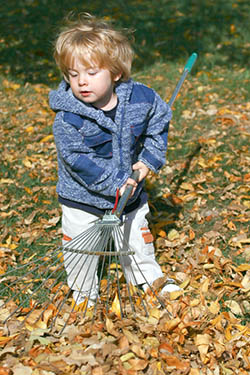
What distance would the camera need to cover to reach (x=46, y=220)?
3.93 metres

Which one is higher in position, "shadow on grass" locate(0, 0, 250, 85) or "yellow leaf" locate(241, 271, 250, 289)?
"shadow on grass" locate(0, 0, 250, 85)

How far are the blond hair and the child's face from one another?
0.03 meters

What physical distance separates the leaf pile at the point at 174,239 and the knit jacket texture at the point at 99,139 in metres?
0.73

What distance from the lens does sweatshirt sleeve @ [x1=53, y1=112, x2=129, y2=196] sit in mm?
2723

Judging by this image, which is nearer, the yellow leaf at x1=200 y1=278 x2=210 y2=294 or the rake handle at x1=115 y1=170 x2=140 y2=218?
the rake handle at x1=115 y1=170 x2=140 y2=218

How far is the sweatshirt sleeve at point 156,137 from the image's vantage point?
302cm

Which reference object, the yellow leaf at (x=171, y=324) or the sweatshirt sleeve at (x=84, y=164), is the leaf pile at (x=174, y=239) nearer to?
the yellow leaf at (x=171, y=324)

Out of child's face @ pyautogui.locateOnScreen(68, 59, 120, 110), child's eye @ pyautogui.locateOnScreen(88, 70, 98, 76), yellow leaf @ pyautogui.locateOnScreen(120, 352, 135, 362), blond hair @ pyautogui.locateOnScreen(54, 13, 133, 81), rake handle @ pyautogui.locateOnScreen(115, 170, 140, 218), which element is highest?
blond hair @ pyautogui.locateOnScreen(54, 13, 133, 81)

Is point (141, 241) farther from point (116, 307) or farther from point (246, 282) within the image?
point (246, 282)

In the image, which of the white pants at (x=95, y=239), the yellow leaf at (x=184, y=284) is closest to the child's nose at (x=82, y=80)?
the white pants at (x=95, y=239)

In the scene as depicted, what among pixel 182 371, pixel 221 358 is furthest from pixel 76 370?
pixel 221 358

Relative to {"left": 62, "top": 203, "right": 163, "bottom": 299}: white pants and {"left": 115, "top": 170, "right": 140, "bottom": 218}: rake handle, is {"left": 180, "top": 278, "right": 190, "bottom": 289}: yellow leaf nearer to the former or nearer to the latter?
{"left": 62, "top": 203, "right": 163, "bottom": 299}: white pants

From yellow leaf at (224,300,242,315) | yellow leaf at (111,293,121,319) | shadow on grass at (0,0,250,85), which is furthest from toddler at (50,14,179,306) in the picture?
shadow on grass at (0,0,250,85)

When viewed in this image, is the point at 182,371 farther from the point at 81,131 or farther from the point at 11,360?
the point at 81,131
